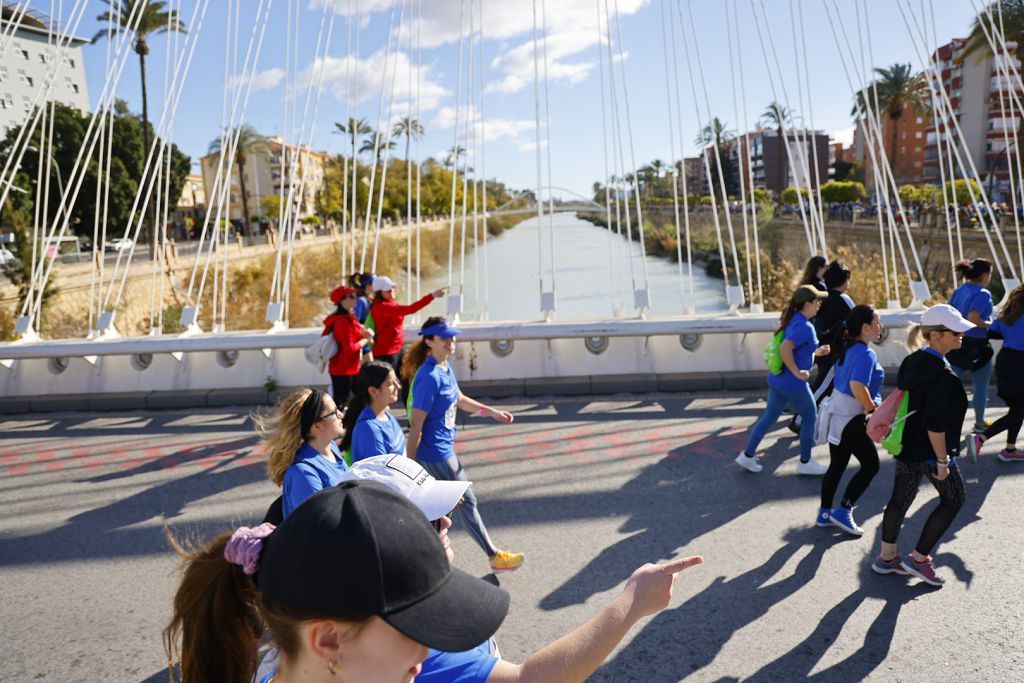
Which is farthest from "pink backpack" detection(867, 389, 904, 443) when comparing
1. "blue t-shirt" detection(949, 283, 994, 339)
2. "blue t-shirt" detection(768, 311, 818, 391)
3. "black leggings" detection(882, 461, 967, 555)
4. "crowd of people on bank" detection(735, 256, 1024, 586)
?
"blue t-shirt" detection(949, 283, 994, 339)

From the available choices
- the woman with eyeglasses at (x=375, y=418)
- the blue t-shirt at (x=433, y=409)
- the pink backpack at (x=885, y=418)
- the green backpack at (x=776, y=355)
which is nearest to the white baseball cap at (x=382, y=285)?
the blue t-shirt at (x=433, y=409)

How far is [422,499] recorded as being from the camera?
6.05 ft

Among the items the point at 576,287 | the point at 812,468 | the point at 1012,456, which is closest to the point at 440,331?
the point at 812,468

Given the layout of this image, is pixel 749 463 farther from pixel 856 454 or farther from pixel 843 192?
pixel 843 192

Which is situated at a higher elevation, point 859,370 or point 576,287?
point 576,287

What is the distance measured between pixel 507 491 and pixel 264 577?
4.77 meters

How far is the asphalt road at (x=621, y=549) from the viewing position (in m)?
3.50

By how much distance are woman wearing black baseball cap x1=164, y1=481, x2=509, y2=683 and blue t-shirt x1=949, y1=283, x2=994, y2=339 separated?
21.1 feet

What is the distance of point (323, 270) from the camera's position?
1416 inches

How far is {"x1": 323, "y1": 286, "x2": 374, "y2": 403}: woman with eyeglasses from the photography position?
6656 millimetres

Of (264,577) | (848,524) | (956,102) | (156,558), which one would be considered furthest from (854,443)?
(956,102)

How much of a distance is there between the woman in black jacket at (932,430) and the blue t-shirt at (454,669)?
3274 millimetres

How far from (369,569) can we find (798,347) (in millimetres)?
5082

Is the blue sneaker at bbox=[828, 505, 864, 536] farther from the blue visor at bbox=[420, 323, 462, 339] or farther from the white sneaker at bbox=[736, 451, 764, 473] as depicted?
the blue visor at bbox=[420, 323, 462, 339]
